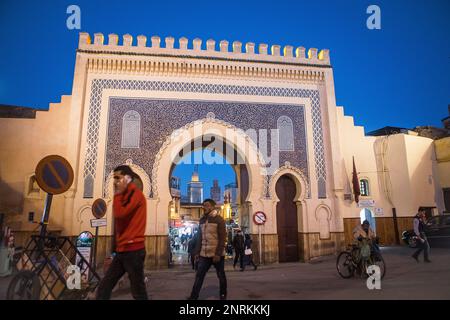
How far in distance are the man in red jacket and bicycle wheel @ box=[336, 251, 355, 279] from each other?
5.23 meters

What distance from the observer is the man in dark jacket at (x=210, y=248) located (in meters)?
4.72

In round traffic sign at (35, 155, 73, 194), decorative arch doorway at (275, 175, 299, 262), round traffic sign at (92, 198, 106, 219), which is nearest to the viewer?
round traffic sign at (35, 155, 73, 194)

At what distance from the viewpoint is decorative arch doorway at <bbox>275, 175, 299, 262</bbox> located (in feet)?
39.5

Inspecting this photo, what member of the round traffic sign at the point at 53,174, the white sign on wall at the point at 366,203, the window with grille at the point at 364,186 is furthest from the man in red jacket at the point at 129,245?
the window with grille at the point at 364,186

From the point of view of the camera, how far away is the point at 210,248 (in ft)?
15.8

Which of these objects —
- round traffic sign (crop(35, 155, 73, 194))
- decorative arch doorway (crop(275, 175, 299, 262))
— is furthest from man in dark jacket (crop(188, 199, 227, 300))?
decorative arch doorway (crop(275, 175, 299, 262))

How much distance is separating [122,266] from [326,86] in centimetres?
1200

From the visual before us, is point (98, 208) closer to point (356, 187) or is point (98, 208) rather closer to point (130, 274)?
point (130, 274)

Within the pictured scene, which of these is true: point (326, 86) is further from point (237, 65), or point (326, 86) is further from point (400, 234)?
point (400, 234)

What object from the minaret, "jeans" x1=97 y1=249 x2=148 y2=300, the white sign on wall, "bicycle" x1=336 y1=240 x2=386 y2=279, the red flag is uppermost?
the minaret

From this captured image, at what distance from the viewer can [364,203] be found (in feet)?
41.2

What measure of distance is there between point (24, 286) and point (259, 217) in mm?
8544

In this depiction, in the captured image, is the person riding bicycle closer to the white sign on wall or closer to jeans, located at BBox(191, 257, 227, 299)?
jeans, located at BBox(191, 257, 227, 299)
